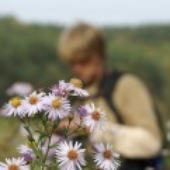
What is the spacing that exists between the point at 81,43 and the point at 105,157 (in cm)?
213

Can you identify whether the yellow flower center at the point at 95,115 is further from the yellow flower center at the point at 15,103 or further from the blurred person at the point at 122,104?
the blurred person at the point at 122,104

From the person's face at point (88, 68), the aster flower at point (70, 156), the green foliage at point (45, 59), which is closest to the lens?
the aster flower at point (70, 156)

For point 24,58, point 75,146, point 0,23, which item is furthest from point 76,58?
point 0,23

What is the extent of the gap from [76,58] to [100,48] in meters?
0.13

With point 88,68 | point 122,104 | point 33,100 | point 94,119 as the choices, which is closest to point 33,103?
point 33,100

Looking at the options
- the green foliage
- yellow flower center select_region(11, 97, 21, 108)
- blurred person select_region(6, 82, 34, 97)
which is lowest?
yellow flower center select_region(11, 97, 21, 108)

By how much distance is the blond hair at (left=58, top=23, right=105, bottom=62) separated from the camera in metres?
3.33

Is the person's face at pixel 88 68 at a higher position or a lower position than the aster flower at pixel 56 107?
higher

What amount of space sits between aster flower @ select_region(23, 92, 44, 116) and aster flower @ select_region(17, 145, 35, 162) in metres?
0.08

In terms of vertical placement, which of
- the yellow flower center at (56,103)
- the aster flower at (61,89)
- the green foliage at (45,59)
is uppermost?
the green foliage at (45,59)

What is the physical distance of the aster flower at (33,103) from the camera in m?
1.25

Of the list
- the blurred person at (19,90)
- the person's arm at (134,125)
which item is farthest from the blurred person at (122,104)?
the blurred person at (19,90)

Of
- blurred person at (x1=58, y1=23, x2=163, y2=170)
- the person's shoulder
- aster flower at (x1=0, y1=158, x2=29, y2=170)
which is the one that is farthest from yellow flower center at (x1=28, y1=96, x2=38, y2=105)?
the person's shoulder

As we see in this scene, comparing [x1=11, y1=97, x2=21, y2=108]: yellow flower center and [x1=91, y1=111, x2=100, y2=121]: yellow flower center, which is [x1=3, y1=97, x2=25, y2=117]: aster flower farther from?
[x1=91, y1=111, x2=100, y2=121]: yellow flower center
